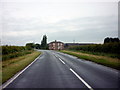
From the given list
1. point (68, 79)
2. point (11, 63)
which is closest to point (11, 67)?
point (11, 63)

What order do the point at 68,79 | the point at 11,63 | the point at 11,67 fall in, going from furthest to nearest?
1. the point at 11,63
2. the point at 11,67
3. the point at 68,79

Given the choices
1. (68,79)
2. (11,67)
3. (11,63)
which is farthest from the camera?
(11,63)

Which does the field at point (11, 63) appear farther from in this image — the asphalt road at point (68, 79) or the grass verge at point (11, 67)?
the asphalt road at point (68, 79)

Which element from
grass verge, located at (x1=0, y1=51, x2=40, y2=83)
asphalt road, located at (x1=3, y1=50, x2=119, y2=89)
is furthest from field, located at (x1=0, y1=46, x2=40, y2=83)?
asphalt road, located at (x1=3, y1=50, x2=119, y2=89)

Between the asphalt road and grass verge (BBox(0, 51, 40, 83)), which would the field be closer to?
grass verge (BBox(0, 51, 40, 83))

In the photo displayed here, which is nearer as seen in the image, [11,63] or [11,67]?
[11,67]

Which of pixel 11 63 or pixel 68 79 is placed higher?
pixel 68 79

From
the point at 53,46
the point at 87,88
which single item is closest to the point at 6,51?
the point at 87,88

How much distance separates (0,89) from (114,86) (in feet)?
17.0

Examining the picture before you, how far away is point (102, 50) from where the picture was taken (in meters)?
39.7

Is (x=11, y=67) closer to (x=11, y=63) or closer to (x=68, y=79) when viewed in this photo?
(x=11, y=63)

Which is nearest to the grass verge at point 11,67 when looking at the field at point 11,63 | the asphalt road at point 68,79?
the field at point 11,63

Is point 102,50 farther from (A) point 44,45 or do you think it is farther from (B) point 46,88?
(A) point 44,45

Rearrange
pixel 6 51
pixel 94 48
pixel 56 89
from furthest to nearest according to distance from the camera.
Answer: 1. pixel 94 48
2. pixel 6 51
3. pixel 56 89
